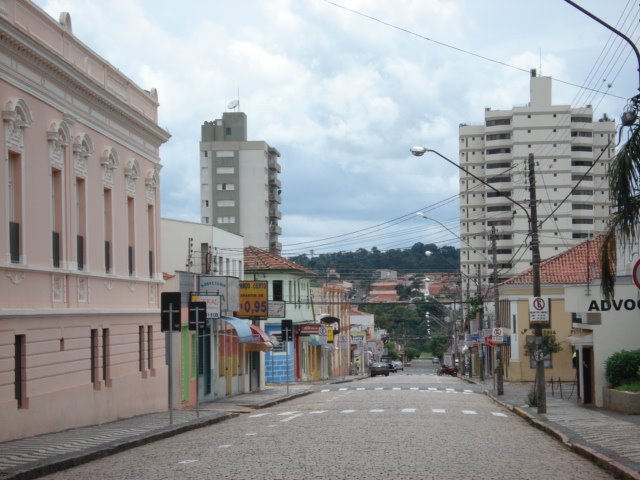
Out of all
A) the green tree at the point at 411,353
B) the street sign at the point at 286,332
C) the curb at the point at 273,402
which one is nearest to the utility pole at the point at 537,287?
the curb at the point at 273,402

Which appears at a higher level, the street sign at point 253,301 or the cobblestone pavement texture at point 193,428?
the street sign at point 253,301

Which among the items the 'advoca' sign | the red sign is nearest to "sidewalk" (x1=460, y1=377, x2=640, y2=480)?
the 'advoca' sign

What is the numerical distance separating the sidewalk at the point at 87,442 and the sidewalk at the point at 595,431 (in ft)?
27.7

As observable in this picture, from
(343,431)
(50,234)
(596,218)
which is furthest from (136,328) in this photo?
(596,218)

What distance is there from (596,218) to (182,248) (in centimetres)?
6976

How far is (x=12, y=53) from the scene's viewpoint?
21047 millimetres

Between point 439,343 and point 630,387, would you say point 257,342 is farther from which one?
point 439,343

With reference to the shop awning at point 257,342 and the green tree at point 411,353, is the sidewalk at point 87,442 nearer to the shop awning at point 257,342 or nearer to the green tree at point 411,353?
the shop awning at point 257,342

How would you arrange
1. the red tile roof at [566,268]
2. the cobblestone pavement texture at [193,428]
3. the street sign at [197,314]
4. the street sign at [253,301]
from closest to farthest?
the cobblestone pavement texture at [193,428], the street sign at [197,314], the street sign at [253,301], the red tile roof at [566,268]

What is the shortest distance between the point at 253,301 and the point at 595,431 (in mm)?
26071

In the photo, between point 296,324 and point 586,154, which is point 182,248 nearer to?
point 296,324

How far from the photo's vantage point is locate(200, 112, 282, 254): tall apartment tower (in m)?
111

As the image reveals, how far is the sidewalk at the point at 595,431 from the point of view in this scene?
1543 centimetres

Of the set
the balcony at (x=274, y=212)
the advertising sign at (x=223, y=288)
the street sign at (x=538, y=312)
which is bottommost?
the street sign at (x=538, y=312)
